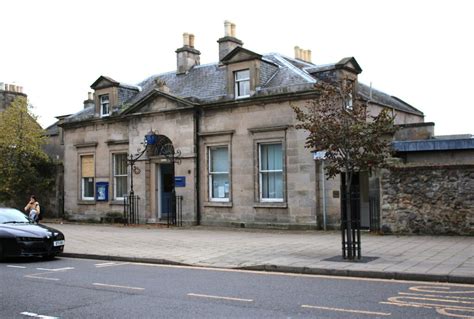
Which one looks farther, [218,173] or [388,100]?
[388,100]

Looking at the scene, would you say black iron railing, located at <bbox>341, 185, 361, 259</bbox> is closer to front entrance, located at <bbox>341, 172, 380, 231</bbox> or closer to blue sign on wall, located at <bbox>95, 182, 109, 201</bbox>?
front entrance, located at <bbox>341, 172, 380, 231</bbox>

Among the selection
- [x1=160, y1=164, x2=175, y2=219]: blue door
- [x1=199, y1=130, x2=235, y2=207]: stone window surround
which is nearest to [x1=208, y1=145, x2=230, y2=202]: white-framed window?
[x1=199, y1=130, x2=235, y2=207]: stone window surround

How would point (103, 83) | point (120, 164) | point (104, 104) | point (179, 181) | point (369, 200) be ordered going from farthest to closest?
point (104, 104)
point (103, 83)
point (120, 164)
point (179, 181)
point (369, 200)

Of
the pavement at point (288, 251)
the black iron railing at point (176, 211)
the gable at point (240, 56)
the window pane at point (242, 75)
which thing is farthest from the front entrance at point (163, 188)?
the gable at point (240, 56)

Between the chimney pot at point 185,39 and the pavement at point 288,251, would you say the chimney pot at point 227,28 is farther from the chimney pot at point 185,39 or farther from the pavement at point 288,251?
the pavement at point 288,251

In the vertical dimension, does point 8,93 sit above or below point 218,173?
above

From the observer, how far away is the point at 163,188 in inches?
972

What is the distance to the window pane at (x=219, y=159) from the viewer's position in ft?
73.7

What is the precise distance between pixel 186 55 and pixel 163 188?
7.10 meters

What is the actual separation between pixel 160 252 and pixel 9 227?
3.94 m

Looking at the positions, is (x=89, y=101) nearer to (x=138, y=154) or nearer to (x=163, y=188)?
(x=138, y=154)

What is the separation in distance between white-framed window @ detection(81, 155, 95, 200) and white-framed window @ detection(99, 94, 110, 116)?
2.34 meters

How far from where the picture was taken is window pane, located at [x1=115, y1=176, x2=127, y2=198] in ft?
84.5

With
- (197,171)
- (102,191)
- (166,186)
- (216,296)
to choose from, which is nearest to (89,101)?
(102,191)
